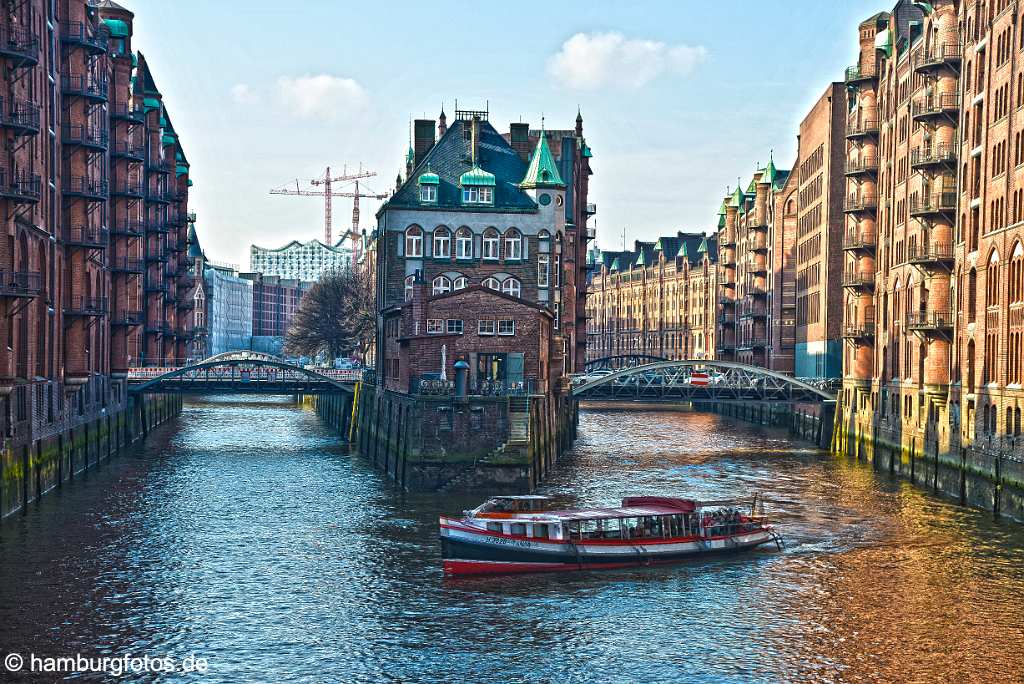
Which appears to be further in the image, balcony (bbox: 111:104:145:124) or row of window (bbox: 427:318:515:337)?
balcony (bbox: 111:104:145:124)

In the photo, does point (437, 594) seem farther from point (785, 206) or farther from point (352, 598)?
point (785, 206)

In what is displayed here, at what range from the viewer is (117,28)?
104812 millimetres

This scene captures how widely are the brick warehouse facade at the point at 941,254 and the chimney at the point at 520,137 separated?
27430 mm

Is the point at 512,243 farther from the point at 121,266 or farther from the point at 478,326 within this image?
the point at 121,266

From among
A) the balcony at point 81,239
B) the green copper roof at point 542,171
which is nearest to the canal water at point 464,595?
the balcony at point 81,239

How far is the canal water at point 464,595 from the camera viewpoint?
38.9 m

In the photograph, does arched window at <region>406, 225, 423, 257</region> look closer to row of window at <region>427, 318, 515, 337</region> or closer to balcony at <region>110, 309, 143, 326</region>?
balcony at <region>110, 309, 143, 326</region>

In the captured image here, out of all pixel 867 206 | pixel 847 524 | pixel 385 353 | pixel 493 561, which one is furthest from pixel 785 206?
pixel 493 561

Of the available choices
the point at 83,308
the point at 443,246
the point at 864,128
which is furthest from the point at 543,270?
the point at 83,308

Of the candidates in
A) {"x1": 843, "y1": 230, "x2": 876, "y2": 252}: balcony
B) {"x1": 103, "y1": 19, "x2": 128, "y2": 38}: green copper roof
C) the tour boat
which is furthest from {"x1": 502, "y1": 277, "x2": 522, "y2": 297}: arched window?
the tour boat

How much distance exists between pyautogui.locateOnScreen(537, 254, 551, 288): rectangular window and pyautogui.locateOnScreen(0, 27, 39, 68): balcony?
44.3 metres

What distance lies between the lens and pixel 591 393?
10675 cm

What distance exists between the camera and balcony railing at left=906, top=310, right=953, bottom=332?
8044 cm

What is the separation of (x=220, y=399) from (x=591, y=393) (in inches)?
3914
